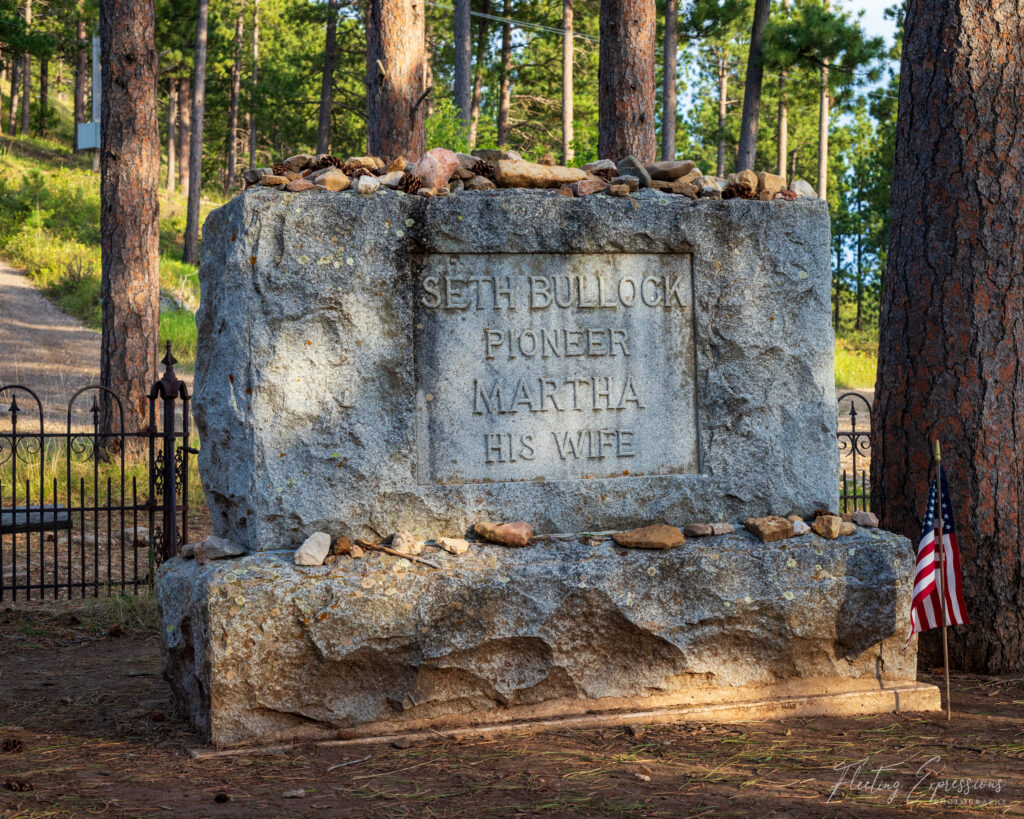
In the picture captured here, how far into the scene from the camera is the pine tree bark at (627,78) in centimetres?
939

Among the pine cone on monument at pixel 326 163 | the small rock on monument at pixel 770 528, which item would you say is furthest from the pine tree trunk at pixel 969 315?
the pine cone on monument at pixel 326 163

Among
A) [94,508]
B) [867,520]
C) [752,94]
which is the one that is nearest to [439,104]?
[752,94]

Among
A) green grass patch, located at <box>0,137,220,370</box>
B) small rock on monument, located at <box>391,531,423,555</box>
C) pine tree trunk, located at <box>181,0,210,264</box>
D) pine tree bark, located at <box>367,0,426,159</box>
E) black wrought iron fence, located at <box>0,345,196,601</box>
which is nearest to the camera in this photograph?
small rock on monument, located at <box>391,531,423,555</box>

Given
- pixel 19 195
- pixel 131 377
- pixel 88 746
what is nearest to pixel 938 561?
pixel 88 746

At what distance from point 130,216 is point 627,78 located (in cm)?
535

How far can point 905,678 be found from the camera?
14.5 ft

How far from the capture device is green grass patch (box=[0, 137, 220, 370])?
20.5 m

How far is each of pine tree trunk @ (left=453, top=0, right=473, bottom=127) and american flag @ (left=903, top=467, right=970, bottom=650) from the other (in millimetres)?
15466

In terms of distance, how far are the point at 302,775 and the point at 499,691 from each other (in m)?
0.87

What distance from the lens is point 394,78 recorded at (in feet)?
28.7

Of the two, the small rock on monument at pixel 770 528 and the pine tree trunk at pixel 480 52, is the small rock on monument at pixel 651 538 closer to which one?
the small rock on monument at pixel 770 528

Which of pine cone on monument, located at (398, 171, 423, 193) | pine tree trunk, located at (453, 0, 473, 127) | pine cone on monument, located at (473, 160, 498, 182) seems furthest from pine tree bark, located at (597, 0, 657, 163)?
pine tree trunk, located at (453, 0, 473, 127)

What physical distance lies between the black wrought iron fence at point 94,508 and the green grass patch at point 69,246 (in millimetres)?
7373

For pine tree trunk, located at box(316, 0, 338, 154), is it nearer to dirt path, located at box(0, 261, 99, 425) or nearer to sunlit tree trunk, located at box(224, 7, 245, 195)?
dirt path, located at box(0, 261, 99, 425)
